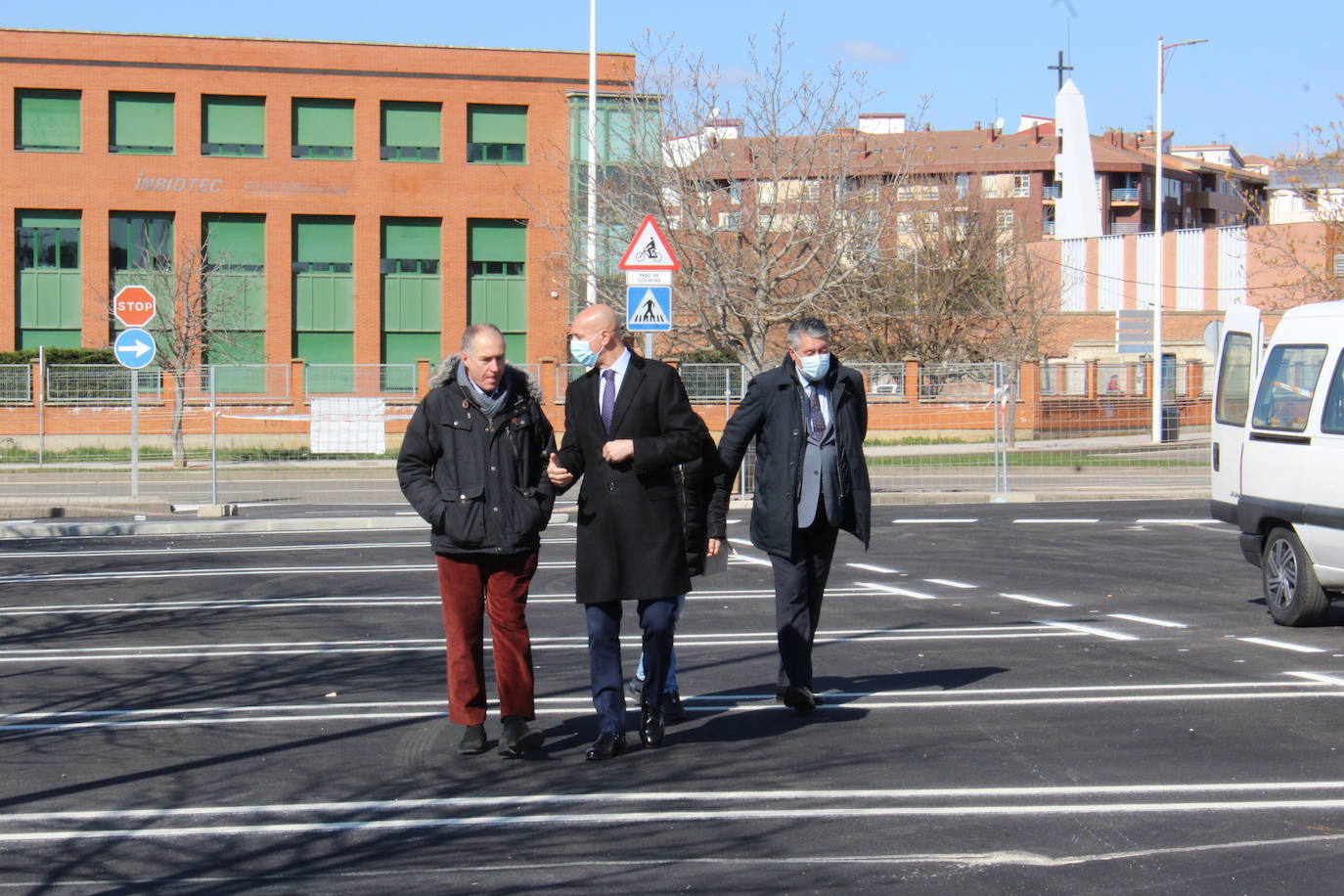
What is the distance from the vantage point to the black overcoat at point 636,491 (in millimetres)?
6543

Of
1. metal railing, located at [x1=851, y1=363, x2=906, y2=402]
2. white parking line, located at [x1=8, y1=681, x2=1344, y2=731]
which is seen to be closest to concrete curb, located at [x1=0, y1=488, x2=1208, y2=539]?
metal railing, located at [x1=851, y1=363, x2=906, y2=402]

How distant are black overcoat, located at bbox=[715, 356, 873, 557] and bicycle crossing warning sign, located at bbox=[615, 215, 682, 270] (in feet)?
28.2

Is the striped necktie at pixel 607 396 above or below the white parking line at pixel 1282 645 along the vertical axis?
above

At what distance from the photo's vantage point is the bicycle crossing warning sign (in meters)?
16.0

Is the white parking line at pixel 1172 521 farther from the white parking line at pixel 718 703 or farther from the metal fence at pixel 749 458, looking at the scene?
the white parking line at pixel 718 703

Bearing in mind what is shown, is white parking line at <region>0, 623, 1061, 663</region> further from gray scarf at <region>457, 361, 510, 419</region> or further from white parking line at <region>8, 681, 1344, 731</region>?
gray scarf at <region>457, 361, 510, 419</region>

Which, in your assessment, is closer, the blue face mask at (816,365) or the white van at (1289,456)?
the blue face mask at (816,365)

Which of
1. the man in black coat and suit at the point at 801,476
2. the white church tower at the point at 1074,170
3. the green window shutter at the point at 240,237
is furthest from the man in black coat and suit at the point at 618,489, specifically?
the white church tower at the point at 1074,170

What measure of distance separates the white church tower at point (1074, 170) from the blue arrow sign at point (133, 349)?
240 feet

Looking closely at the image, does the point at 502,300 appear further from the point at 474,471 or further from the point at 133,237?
the point at 474,471

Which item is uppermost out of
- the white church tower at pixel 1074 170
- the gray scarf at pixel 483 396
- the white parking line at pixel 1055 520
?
the white church tower at pixel 1074 170

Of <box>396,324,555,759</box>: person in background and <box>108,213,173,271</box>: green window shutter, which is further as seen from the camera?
<box>108,213,173,271</box>: green window shutter

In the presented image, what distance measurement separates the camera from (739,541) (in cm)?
1664

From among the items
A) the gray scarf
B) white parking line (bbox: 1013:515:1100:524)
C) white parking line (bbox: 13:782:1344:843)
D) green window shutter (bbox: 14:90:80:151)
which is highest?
green window shutter (bbox: 14:90:80:151)
